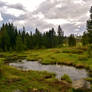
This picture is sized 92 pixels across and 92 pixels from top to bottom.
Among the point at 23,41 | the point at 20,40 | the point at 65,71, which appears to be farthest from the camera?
the point at 23,41

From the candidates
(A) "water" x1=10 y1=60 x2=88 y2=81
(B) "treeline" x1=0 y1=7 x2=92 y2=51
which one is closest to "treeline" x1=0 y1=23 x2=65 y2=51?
(B) "treeline" x1=0 y1=7 x2=92 y2=51

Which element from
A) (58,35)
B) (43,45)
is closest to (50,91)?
(43,45)

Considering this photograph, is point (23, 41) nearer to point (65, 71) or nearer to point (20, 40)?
point (20, 40)

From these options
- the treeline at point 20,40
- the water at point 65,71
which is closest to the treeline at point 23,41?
the treeline at point 20,40

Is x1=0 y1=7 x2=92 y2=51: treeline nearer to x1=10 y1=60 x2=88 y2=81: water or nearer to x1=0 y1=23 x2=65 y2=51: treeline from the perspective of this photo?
x1=0 y1=23 x2=65 y2=51: treeline

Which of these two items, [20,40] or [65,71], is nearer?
[65,71]

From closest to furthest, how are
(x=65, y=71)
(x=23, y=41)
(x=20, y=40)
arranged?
(x=65, y=71)
(x=20, y=40)
(x=23, y=41)

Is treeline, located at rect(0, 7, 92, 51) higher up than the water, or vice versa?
treeline, located at rect(0, 7, 92, 51)

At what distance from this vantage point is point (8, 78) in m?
33.8

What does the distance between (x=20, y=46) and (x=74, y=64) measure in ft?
208

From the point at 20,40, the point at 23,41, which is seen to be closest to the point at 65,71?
the point at 20,40

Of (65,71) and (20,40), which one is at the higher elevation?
(20,40)

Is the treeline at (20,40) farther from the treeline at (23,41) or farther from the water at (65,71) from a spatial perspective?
the water at (65,71)

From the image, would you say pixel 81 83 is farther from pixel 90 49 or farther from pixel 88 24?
pixel 88 24
